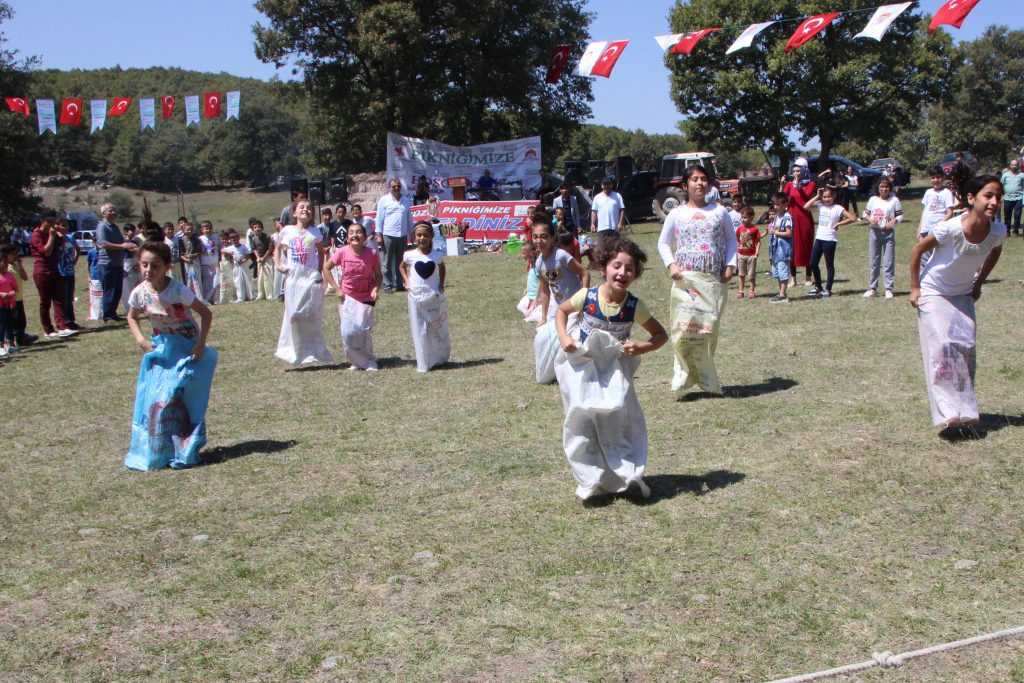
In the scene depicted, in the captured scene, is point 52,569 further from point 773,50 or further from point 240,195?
point 240,195

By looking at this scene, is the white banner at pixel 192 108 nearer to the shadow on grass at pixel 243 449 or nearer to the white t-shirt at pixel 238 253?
the white t-shirt at pixel 238 253

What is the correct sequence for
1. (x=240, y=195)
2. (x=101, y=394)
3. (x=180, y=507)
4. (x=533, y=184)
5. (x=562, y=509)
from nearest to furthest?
(x=562, y=509), (x=180, y=507), (x=101, y=394), (x=533, y=184), (x=240, y=195)

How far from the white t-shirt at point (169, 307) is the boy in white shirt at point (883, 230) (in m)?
10.5

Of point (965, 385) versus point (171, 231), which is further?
point (171, 231)

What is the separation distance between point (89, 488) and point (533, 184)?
27077mm

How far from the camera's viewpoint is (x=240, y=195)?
7631 cm

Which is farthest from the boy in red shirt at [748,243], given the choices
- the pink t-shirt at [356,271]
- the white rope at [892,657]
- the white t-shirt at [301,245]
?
the white rope at [892,657]

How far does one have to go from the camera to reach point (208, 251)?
20.2 m

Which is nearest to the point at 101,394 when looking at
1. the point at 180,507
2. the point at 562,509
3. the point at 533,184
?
the point at 180,507

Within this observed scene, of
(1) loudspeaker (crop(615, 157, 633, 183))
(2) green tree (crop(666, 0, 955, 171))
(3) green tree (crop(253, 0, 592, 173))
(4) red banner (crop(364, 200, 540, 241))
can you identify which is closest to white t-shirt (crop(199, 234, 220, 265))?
(4) red banner (crop(364, 200, 540, 241))

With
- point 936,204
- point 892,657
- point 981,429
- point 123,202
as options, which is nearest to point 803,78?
point 936,204

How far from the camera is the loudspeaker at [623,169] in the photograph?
3450 cm

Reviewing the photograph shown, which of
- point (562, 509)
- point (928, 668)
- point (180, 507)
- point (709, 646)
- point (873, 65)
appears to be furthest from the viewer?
point (873, 65)

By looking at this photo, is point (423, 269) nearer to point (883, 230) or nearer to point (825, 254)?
point (825, 254)
